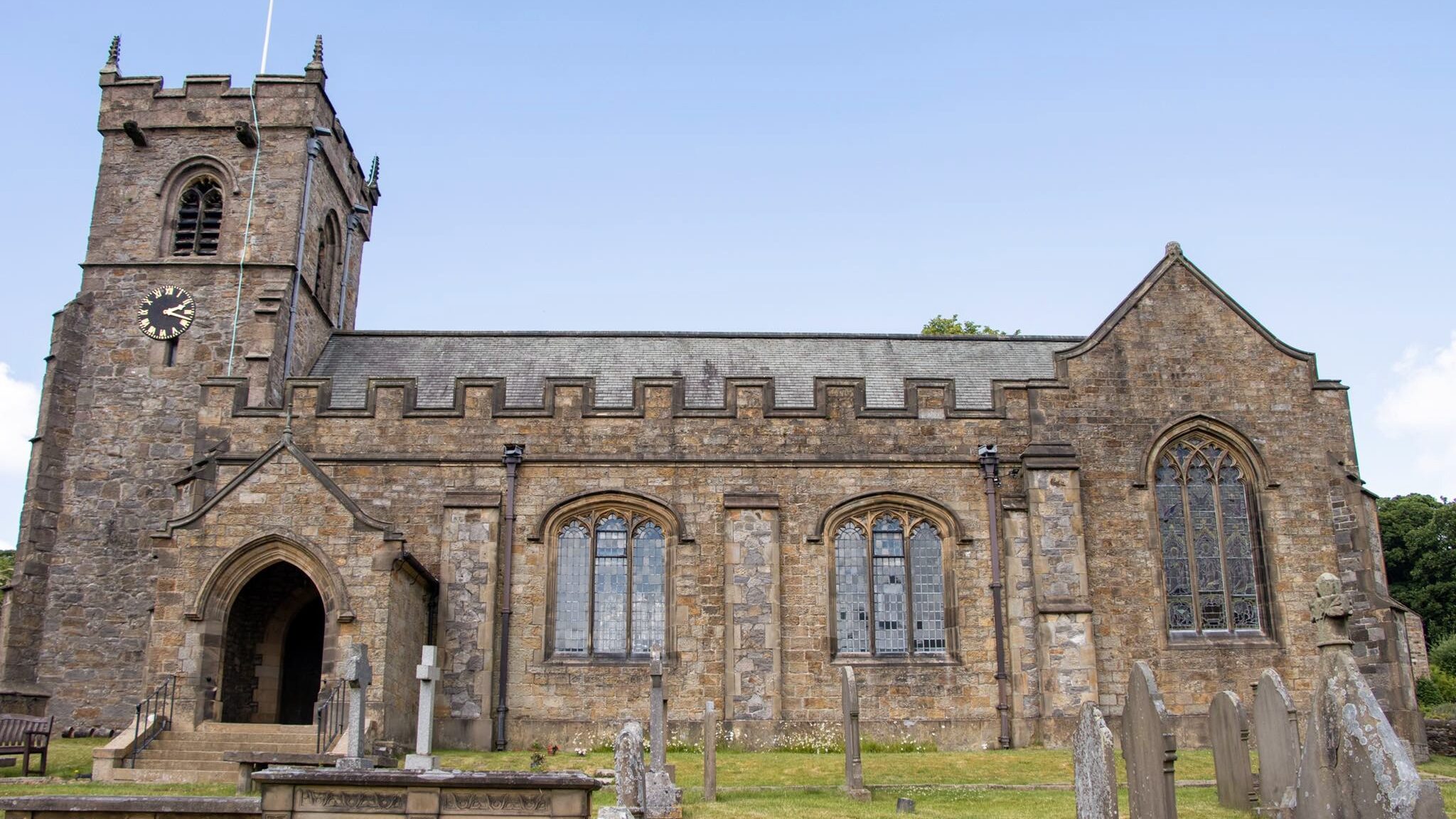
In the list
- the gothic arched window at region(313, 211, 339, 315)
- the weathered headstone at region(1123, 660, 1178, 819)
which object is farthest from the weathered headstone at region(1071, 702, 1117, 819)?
the gothic arched window at region(313, 211, 339, 315)

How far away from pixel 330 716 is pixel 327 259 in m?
15.5

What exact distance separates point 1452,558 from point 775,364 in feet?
139

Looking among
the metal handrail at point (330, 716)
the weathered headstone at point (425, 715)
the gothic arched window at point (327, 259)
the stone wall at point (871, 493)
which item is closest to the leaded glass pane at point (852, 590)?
the stone wall at point (871, 493)

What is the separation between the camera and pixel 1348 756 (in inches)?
336

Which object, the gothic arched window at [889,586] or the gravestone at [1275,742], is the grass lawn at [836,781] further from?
the gothic arched window at [889,586]

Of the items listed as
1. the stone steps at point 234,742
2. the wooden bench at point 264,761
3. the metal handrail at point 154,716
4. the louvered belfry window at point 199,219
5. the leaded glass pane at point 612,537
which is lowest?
the wooden bench at point 264,761

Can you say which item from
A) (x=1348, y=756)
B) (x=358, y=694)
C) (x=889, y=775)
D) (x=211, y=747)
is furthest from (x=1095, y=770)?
(x=211, y=747)

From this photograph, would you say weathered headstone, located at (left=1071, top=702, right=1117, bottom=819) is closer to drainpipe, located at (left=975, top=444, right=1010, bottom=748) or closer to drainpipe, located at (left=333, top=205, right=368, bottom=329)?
drainpipe, located at (left=975, top=444, right=1010, bottom=748)

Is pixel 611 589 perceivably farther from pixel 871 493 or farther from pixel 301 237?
pixel 301 237

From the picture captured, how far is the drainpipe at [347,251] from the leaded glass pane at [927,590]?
1637cm

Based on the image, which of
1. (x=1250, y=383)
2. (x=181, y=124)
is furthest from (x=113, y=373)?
(x=1250, y=383)

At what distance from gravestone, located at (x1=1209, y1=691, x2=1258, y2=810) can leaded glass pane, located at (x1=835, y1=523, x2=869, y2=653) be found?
8.52 meters

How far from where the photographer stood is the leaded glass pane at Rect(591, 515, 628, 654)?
22875 mm

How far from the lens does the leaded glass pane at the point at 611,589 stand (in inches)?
901
